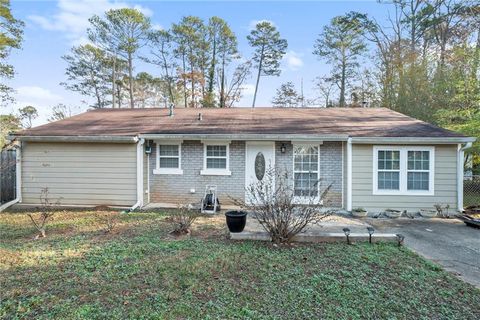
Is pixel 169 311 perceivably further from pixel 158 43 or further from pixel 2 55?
pixel 158 43

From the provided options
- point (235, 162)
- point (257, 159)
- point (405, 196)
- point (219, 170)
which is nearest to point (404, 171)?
point (405, 196)

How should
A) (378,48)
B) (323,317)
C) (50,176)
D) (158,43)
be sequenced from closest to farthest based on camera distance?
(323,317), (50,176), (378,48), (158,43)

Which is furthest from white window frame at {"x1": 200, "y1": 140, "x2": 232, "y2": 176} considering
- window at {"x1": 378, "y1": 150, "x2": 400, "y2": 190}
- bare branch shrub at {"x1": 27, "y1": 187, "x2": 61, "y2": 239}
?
window at {"x1": 378, "y1": 150, "x2": 400, "y2": 190}

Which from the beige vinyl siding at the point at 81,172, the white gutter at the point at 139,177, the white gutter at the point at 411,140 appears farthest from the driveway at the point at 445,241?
the beige vinyl siding at the point at 81,172

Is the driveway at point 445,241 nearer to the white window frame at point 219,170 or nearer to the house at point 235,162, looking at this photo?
the house at point 235,162

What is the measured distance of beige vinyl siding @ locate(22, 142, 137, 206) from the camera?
8.83 m

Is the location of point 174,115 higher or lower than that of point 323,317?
higher

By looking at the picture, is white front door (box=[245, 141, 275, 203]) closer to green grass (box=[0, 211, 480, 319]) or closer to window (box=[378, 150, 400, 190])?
window (box=[378, 150, 400, 190])

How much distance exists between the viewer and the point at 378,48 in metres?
18.6

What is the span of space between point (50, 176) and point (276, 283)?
8988 mm

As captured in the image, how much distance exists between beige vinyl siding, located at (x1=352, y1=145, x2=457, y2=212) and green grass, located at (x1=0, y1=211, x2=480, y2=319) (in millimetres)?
3616

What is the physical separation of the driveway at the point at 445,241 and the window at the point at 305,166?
222 cm

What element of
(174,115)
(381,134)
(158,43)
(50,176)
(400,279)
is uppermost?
(158,43)

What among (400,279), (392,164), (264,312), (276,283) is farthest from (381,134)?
(264,312)
